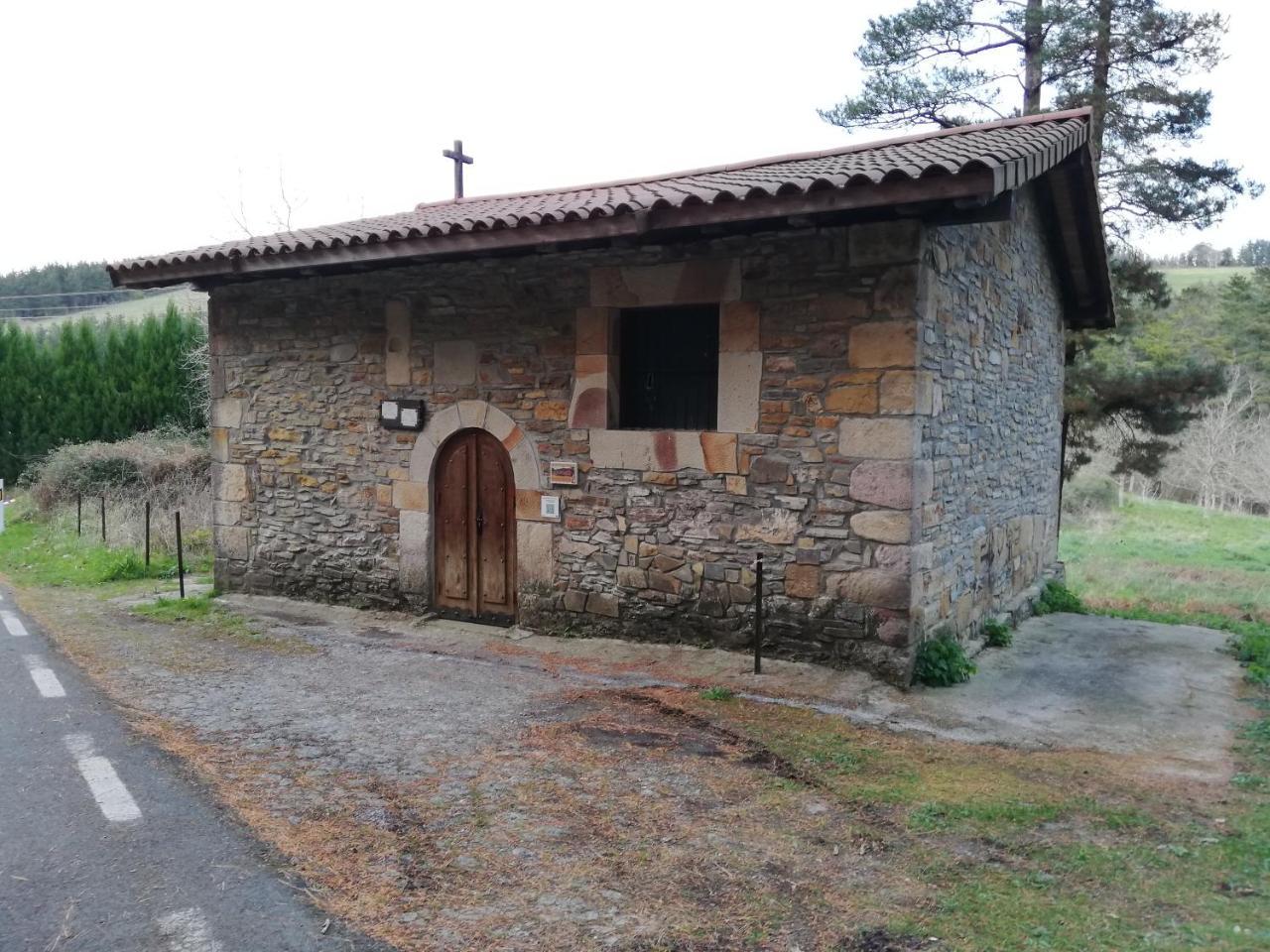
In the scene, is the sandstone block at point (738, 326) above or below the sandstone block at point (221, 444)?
above

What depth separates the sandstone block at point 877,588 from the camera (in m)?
5.70

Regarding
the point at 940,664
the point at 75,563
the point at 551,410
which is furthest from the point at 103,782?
the point at 75,563

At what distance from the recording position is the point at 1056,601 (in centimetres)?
925

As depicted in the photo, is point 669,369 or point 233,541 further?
point 233,541

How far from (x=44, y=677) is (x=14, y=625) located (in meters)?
2.13

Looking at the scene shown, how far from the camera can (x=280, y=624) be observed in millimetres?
7531

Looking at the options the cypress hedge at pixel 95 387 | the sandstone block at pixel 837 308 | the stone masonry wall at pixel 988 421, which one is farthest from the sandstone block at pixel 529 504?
the cypress hedge at pixel 95 387

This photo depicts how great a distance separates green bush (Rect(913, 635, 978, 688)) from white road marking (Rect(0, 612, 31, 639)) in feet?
22.3

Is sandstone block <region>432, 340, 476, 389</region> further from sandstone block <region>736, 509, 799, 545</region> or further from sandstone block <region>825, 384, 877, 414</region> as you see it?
sandstone block <region>825, 384, 877, 414</region>

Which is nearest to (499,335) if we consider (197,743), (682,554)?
(682,554)

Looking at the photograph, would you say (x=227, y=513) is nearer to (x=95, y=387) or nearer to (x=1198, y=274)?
(x=95, y=387)

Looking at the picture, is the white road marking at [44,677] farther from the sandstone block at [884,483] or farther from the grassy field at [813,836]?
the sandstone block at [884,483]

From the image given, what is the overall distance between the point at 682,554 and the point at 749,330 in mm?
1620

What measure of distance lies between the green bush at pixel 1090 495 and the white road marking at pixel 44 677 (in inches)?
957
